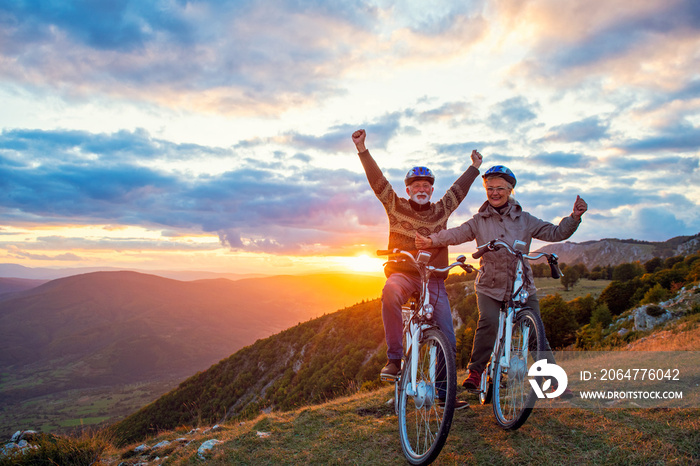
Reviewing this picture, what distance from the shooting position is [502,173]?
5.06 metres

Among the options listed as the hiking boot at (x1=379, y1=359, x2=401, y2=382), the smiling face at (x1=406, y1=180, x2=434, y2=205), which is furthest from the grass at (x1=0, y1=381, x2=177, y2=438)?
the smiling face at (x1=406, y1=180, x2=434, y2=205)

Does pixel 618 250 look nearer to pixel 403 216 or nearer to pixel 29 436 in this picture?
pixel 403 216

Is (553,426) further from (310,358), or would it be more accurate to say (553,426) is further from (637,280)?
(310,358)

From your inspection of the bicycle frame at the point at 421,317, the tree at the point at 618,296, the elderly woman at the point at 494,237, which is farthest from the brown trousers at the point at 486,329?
the tree at the point at 618,296

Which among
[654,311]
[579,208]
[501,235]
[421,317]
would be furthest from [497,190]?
[654,311]

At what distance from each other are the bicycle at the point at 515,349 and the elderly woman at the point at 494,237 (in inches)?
8.7

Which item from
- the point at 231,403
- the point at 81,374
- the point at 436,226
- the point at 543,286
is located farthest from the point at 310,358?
the point at 81,374

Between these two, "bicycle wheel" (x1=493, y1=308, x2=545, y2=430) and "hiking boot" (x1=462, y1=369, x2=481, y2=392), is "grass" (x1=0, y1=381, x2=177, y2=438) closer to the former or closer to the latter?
"hiking boot" (x1=462, y1=369, x2=481, y2=392)

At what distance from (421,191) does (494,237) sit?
1.22m

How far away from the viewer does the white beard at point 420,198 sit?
5543 millimetres

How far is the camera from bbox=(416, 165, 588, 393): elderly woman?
484 cm

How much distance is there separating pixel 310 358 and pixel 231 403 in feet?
30.8

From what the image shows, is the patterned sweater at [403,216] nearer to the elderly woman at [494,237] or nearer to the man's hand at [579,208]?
the elderly woman at [494,237]

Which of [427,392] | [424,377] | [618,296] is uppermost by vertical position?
[424,377]
